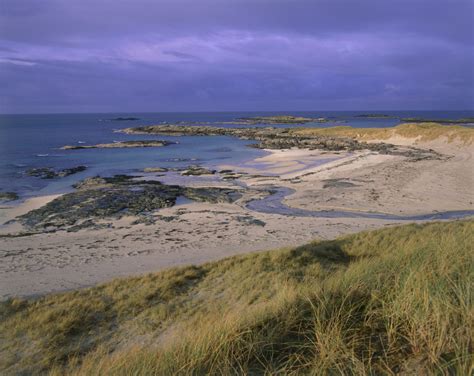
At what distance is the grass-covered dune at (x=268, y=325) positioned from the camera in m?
Result: 3.26

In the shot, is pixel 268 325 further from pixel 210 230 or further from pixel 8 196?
pixel 8 196

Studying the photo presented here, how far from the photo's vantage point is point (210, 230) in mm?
14336

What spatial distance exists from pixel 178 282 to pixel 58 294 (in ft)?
8.73

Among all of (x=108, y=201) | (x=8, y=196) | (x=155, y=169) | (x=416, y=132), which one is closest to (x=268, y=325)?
(x=108, y=201)

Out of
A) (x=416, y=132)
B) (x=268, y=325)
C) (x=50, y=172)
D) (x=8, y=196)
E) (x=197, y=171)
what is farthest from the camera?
(x=416, y=132)

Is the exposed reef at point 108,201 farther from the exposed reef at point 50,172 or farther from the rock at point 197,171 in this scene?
the exposed reef at point 50,172

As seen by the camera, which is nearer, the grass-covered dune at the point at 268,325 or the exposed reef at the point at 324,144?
the grass-covered dune at the point at 268,325

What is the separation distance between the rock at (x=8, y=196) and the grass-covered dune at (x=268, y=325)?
15.3m

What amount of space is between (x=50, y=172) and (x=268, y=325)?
3028 cm

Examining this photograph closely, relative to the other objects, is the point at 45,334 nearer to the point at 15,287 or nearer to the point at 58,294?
the point at 58,294

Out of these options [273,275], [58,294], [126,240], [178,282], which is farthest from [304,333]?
[126,240]

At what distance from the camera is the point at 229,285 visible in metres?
8.01

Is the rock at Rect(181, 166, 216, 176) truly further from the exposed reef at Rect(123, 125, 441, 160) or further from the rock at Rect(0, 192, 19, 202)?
the exposed reef at Rect(123, 125, 441, 160)

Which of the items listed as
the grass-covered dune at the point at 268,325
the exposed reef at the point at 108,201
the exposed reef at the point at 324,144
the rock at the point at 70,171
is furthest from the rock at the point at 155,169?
the grass-covered dune at the point at 268,325
